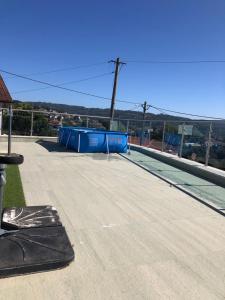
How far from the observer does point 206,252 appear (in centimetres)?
363

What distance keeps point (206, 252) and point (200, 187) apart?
11.2 ft

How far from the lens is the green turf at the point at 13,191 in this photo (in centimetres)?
484

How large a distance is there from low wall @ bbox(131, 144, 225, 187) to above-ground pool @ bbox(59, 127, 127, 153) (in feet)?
3.97

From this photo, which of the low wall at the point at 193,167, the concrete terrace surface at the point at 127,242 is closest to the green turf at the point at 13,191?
the concrete terrace surface at the point at 127,242

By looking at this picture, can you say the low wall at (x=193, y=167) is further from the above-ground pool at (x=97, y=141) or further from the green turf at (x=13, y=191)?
the green turf at (x=13, y=191)

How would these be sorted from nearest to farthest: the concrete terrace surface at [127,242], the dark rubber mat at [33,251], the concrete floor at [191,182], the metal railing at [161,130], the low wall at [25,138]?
the concrete terrace surface at [127,242] → the dark rubber mat at [33,251] → the concrete floor at [191,182] → the metal railing at [161,130] → the low wall at [25,138]

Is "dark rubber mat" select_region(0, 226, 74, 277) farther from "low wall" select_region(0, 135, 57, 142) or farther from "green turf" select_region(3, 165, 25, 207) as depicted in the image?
"low wall" select_region(0, 135, 57, 142)

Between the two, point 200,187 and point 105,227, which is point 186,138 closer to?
point 200,187

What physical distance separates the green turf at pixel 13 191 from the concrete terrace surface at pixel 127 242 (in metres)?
0.14

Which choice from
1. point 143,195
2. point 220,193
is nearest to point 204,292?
point 143,195

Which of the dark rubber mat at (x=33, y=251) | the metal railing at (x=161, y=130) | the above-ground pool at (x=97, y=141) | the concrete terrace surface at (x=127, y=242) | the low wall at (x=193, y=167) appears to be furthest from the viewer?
the above-ground pool at (x=97, y=141)

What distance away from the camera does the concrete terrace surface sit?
2.77 meters

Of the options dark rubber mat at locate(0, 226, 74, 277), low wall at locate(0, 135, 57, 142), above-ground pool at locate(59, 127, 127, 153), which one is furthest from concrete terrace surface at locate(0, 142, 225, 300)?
low wall at locate(0, 135, 57, 142)

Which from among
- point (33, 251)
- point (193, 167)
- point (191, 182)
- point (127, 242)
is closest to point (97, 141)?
point (193, 167)
